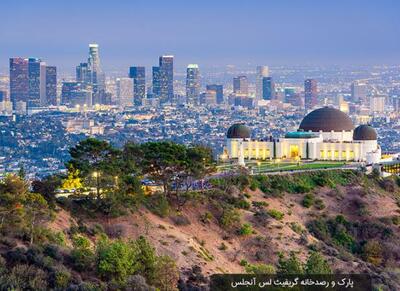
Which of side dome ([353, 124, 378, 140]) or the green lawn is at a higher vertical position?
side dome ([353, 124, 378, 140])

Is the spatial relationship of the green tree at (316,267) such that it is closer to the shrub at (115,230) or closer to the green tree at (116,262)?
the green tree at (116,262)

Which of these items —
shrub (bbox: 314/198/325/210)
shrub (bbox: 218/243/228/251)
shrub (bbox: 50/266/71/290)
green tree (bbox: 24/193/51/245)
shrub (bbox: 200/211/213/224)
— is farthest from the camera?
shrub (bbox: 314/198/325/210)

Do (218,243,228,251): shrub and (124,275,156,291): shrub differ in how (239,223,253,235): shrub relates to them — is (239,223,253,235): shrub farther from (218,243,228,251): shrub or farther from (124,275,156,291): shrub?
(124,275,156,291): shrub

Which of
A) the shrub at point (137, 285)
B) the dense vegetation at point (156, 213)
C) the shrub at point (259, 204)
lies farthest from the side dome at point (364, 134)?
the shrub at point (137, 285)

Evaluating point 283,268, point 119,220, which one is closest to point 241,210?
point 119,220

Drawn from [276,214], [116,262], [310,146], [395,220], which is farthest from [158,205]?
[310,146]

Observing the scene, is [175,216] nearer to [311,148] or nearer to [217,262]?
[217,262]

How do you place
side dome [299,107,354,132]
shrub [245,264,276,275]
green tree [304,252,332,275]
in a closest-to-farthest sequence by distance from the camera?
green tree [304,252,332,275], shrub [245,264,276,275], side dome [299,107,354,132]

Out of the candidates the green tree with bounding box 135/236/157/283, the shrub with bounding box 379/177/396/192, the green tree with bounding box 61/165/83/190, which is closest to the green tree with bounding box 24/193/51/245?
the green tree with bounding box 135/236/157/283
